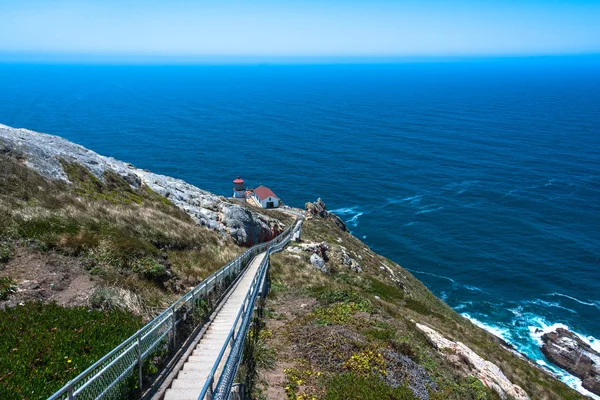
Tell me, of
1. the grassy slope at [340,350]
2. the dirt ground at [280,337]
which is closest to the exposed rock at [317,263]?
the grassy slope at [340,350]

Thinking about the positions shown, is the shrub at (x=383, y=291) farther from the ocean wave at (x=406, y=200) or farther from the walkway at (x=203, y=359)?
the ocean wave at (x=406, y=200)

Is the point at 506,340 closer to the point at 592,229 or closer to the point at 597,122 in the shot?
the point at 592,229

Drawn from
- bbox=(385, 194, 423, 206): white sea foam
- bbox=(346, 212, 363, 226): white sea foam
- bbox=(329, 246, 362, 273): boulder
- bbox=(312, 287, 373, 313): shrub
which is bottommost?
bbox=(346, 212, 363, 226): white sea foam

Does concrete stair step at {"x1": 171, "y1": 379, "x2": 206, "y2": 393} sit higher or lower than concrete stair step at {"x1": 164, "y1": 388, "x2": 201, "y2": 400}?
lower

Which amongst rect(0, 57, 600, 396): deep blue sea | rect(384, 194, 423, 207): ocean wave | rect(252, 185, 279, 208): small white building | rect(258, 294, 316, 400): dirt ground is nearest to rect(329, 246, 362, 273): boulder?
rect(258, 294, 316, 400): dirt ground

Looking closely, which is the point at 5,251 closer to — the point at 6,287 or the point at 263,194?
the point at 6,287

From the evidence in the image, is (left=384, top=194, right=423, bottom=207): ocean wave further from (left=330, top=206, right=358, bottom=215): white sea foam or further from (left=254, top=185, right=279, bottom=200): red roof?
(left=254, top=185, right=279, bottom=200): red roof

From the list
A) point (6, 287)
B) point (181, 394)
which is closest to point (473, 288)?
point (181, 394)
